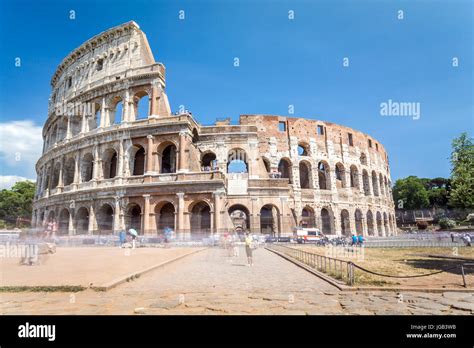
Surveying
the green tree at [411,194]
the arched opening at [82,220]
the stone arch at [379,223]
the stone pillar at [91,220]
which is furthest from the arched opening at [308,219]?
the green tree at [411,194]

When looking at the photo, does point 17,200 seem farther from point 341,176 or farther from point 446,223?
point 446,223

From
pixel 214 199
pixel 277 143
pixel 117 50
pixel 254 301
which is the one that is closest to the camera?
pixel 254 301

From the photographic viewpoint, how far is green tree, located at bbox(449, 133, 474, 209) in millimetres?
9836

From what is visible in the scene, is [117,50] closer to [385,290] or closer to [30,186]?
[385,290]

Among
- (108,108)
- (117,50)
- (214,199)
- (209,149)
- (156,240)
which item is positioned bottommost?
(156,240)

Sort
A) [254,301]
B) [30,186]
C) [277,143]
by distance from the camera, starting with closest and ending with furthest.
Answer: [254,301] → [277,143] → [30,186]

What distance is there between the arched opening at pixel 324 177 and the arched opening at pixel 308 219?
3998mm

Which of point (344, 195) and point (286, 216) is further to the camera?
point (344, 195)

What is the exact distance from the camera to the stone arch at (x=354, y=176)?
3638cm

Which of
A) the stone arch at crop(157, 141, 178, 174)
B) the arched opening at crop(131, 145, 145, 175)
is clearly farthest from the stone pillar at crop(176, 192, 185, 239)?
the arched opening at crop(131, 145, 145, 175)

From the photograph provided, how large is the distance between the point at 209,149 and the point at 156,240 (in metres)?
11.6

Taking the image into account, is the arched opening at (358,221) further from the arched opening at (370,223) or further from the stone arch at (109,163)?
the stone arch at (109,163)
